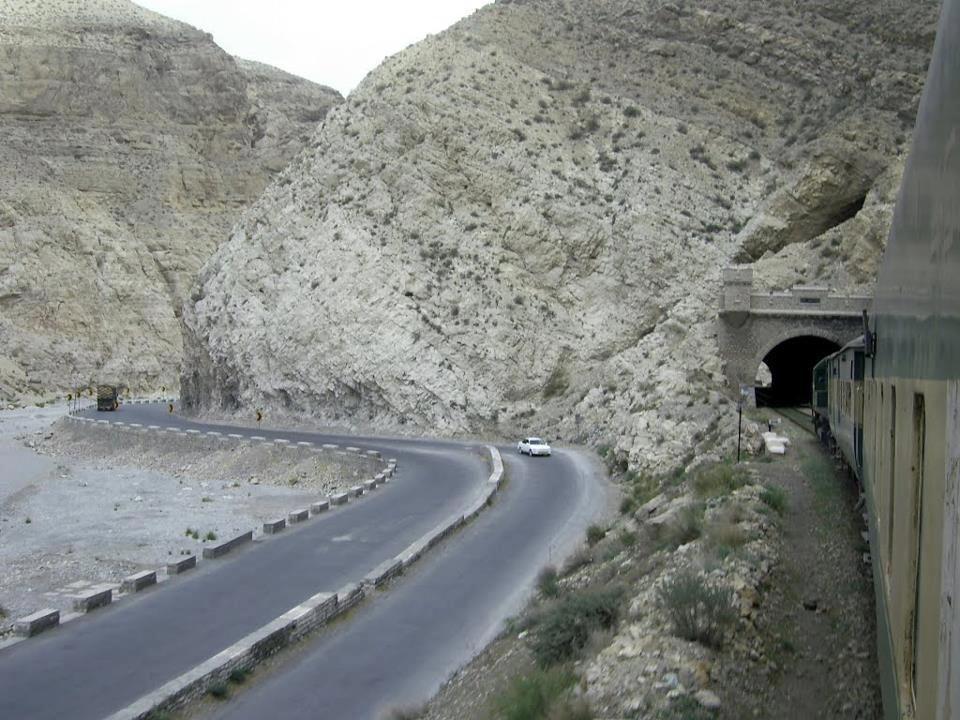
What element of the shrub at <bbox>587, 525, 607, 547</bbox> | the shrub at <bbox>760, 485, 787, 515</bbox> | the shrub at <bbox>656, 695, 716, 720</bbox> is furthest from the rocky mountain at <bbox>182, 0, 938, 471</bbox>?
the shrub at <bbox>656, 695, 716, 720</bbox>

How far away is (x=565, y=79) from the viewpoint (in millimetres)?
49562

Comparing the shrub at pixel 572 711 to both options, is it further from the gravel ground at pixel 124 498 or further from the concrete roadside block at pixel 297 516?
the concrete roadside block at pixel 297 516

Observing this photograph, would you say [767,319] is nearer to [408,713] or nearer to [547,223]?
[547,223]

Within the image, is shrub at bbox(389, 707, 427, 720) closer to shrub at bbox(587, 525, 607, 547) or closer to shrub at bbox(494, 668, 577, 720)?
shrub at bbox(494, 668, 577, 720)

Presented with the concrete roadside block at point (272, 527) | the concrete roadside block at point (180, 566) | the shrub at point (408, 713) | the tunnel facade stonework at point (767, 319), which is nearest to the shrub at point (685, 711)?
the shrub at point (408, 713)

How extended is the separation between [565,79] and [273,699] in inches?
1711

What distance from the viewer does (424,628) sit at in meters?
13.4

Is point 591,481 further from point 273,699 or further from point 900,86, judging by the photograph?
point 900,86

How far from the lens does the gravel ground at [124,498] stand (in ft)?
67.8

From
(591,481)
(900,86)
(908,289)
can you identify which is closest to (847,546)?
(908,289)

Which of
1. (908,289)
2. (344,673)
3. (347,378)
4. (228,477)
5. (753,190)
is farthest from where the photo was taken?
(753,190)

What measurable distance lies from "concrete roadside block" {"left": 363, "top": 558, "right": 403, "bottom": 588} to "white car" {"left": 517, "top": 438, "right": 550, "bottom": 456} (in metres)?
14.0

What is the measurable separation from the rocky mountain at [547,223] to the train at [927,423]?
2437 centimetres

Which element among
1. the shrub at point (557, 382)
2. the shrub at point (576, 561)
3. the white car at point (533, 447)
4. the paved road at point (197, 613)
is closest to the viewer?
the paved road at point (197, 613)
